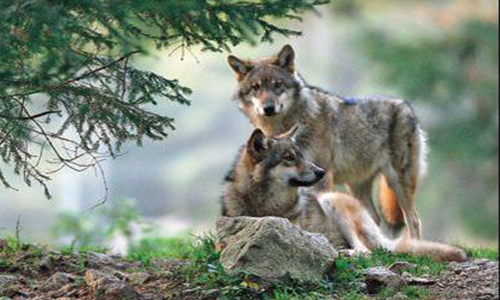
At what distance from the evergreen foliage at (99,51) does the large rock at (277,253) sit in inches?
38.2

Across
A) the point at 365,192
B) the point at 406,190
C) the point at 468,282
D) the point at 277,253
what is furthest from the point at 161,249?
the point at 468,282

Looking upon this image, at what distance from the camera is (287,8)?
7125 millimetres

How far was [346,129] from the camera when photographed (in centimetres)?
1189

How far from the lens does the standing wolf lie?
447 inches

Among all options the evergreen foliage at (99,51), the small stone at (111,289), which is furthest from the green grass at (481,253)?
the small stone at (111,289)

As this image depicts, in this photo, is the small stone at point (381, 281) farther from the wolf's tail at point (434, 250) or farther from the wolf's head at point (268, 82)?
the wolf's head at point (268, 82)

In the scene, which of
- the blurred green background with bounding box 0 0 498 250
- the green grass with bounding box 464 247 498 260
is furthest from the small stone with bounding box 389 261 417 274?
the blurred green background with bounding box 0 0 498 250

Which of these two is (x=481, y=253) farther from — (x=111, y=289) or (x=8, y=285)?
(x=8, y=285)

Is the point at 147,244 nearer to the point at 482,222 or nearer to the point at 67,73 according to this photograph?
the point at 67,73

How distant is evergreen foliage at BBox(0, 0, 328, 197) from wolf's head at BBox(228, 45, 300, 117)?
11.7 ft

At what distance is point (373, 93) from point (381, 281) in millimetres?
16566

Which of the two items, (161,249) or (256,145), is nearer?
(256,145)

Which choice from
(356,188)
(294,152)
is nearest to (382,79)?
(356,188)

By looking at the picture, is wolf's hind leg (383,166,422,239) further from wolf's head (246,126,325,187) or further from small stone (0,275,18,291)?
small stone (0,275,18,291)
